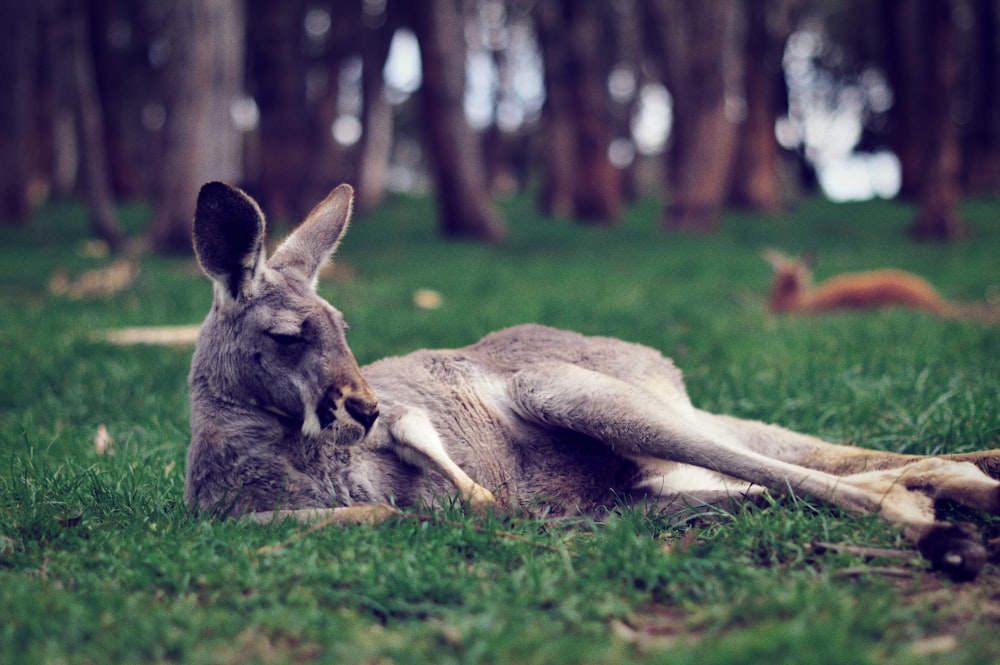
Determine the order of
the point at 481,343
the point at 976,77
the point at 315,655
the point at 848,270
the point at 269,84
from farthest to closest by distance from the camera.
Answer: the point at 976,77, the point at 269,84, the point at 848,270, the point at 481,343, the point at 315,655

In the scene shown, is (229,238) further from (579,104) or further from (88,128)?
(579,104)

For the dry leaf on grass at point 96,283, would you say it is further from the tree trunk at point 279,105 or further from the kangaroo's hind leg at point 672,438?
the kangaroo's hind leg at point 672,438

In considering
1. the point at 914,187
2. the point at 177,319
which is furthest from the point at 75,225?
the point at 914,187

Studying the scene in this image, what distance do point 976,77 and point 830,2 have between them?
9537 millimetres

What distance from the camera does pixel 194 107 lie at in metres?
10.8

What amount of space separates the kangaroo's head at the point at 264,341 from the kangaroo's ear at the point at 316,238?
102mm

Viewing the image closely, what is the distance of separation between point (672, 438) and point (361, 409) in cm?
105

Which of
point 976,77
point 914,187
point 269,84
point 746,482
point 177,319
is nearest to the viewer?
point 746,482

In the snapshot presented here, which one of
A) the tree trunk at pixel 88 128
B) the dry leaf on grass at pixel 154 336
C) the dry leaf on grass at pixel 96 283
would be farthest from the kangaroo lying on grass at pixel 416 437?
the tree trunk at pixel 88 128

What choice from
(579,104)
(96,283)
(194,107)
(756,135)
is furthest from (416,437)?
(756,135)

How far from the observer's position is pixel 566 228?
15375mm

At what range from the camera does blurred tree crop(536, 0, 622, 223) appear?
1568 centimetres

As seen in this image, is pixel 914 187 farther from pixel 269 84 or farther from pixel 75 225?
pixel 75 225

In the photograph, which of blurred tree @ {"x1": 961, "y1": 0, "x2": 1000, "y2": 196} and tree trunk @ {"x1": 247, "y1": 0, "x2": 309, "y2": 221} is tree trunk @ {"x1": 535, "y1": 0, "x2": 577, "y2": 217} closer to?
tree trunk @ {"x1": 247, "y1": 0, "x2": 309, "y2": 221}
